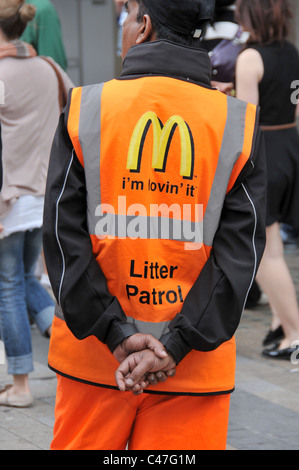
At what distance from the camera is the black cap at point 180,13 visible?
2.43m

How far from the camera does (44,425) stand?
4410 mm

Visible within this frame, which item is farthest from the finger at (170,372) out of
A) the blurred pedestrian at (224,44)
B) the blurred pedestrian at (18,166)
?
the blurred pedestrian at (224,44)

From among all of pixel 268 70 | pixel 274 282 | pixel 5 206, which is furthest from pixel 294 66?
pixel 5 206

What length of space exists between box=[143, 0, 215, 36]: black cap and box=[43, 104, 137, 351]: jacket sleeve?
1.37ft

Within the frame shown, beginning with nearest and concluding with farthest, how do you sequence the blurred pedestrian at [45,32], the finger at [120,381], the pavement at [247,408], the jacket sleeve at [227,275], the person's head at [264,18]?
the finger at [120,381] → the jacket sleeve at [227,275] → the pavement at [247,408] → the person's head at [264,18] → the blurred pedestrian at [45,32]

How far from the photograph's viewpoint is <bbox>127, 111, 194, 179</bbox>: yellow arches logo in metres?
2.38

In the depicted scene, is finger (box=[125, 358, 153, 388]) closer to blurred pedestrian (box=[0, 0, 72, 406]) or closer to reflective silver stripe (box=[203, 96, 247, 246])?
reflective silver stripe (box=[203, 96, 247, 246])

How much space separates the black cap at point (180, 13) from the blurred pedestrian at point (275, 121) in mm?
3112

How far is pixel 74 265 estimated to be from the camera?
93.7 inches

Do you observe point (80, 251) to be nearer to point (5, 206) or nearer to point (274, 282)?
point (5, 206)

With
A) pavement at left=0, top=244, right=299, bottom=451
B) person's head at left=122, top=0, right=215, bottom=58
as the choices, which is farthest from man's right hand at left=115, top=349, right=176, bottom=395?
pavement at left=0, top=244, right=299, bottom=451

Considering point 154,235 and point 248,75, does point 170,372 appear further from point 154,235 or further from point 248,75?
point 248,75

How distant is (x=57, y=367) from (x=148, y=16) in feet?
3.30

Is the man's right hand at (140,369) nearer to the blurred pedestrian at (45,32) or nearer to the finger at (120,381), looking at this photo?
the finger at (120,381)
